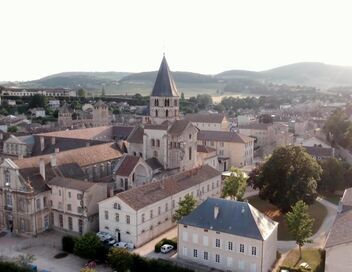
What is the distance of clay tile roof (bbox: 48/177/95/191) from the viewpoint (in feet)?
171

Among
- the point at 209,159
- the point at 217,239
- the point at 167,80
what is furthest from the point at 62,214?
the point at 209,159

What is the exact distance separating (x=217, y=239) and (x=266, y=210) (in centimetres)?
2112

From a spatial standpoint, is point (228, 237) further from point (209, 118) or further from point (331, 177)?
point (209, 118)

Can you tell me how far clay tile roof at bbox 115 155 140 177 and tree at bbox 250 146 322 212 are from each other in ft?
61.3

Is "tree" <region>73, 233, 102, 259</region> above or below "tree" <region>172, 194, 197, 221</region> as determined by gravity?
below

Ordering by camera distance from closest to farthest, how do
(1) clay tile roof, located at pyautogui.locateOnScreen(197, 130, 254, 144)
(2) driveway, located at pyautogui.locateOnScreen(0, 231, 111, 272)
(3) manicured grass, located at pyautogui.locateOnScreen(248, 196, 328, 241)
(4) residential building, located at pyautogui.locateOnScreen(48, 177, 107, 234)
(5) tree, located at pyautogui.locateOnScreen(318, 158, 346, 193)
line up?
(2) driveway, located at pyautogui.locateOnScreen(0, 231, 111, 272) < (4) residential building, located at pyautogui.locateOnScreen(48, 177, 107, 234) < (3) manicured grass, located at pyautogui.locateOnScreen(248, 196, 328, 241) < (5) tree, located at pyautogui.locateOnScreen(318, 158, 346, 193) < (1) clay tile roof, located at pyautogui.locateOnScreen(197, 130, 254, 144)

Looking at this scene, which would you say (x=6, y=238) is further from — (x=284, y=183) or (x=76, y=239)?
(x=284, y=183)

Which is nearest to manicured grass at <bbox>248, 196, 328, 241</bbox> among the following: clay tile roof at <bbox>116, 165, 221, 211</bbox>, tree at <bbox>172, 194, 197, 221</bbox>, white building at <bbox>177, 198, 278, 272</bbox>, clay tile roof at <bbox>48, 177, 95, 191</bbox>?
clay tile roof at <bbox>116, 165, 221, 211</bbox>

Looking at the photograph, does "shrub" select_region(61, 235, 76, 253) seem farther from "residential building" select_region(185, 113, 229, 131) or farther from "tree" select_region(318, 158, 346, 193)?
"residential building" select_region(185, 113, 229, 131)

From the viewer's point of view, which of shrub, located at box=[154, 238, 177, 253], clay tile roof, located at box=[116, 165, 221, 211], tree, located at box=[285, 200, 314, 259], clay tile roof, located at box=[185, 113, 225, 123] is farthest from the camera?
clay tile roof, located at box=[185, 113, 225, 123]

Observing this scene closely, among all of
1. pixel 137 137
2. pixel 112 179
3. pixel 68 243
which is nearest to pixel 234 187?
pixel 112 179

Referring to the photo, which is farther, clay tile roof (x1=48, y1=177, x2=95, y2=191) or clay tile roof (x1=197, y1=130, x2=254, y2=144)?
clay tile roof (x1=197, y1=130, x2=254, y2=144)

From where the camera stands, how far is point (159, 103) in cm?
6794

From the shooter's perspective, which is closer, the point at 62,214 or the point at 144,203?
the point at 144,203
